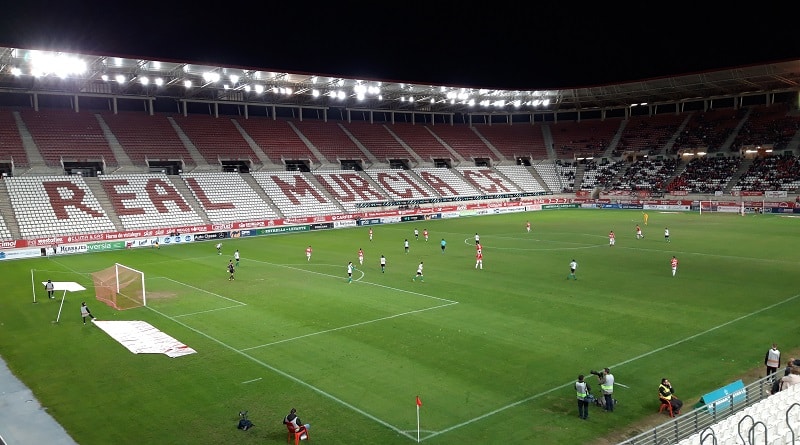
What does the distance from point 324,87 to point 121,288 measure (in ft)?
151

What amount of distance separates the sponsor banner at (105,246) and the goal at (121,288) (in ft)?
Result: 66.3

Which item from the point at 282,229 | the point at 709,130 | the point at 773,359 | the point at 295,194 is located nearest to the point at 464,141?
the point at 709,130

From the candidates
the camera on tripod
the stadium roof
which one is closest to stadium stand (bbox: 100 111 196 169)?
the stadium roof

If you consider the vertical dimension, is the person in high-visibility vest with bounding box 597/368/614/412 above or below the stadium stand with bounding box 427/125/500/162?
below

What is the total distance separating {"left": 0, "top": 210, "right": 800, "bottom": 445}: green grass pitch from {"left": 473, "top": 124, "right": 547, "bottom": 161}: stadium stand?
188ft

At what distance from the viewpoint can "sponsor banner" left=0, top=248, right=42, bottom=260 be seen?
43281 mm

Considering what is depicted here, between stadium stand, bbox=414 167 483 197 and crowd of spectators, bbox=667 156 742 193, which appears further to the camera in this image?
stadium stand, bbox=414 167 483 197

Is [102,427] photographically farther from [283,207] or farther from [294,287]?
[283,207]

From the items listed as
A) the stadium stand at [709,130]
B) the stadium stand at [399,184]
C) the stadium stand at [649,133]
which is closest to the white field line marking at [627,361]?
the stadium stand at [399,184]

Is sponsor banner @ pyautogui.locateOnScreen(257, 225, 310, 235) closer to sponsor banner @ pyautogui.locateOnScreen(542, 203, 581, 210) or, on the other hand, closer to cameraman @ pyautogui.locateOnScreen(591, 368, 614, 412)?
sponsor banner @ pyautogui.locateOnScreen(542, 203, 581, 210)

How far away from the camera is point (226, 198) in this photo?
202ft

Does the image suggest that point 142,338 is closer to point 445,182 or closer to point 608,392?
point 608,392

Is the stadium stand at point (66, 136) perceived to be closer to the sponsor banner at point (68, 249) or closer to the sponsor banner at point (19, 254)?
the sponsor banner at point (68, 249)

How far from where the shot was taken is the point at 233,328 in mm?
23281
